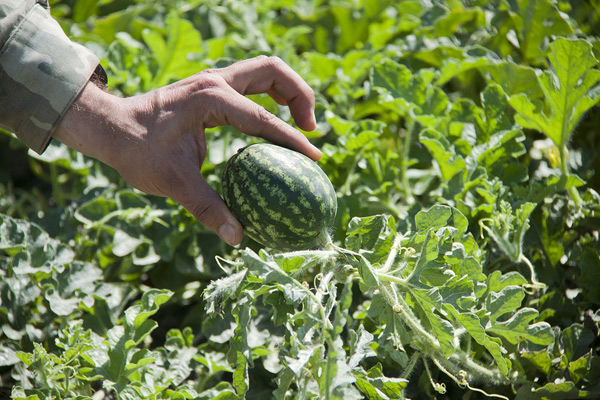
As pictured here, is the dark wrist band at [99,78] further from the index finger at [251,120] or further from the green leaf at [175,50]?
the green leaf at [175,50]

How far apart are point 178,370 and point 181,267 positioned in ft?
2.02

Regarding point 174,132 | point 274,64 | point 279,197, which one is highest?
point 274,64

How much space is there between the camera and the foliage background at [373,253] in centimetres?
189

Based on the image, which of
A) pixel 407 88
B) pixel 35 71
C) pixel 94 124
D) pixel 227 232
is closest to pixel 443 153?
pixel 407 88

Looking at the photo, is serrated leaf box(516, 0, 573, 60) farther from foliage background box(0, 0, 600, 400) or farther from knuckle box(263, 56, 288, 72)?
knuckle box(263, 56, 288, 72)

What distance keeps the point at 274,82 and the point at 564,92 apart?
4.11 feet

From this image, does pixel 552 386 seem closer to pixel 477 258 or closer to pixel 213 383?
pixel 477 258

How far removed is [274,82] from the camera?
2.44 m

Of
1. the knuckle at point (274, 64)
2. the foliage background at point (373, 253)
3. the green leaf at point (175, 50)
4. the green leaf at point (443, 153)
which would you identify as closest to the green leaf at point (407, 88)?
the foliage background at point (373, 253)

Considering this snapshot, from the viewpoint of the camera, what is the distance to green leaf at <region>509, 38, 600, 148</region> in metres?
2.34

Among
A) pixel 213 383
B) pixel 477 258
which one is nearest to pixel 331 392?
pixel 477 258

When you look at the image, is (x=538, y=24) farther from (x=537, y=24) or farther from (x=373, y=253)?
(x=373, y=253)

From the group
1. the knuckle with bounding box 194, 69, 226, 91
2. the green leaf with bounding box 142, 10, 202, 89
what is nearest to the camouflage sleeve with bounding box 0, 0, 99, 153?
the knuckle with bounding box 194, 69, 226, 91

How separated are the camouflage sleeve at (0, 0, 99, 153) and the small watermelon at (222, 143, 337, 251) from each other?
0.75m
